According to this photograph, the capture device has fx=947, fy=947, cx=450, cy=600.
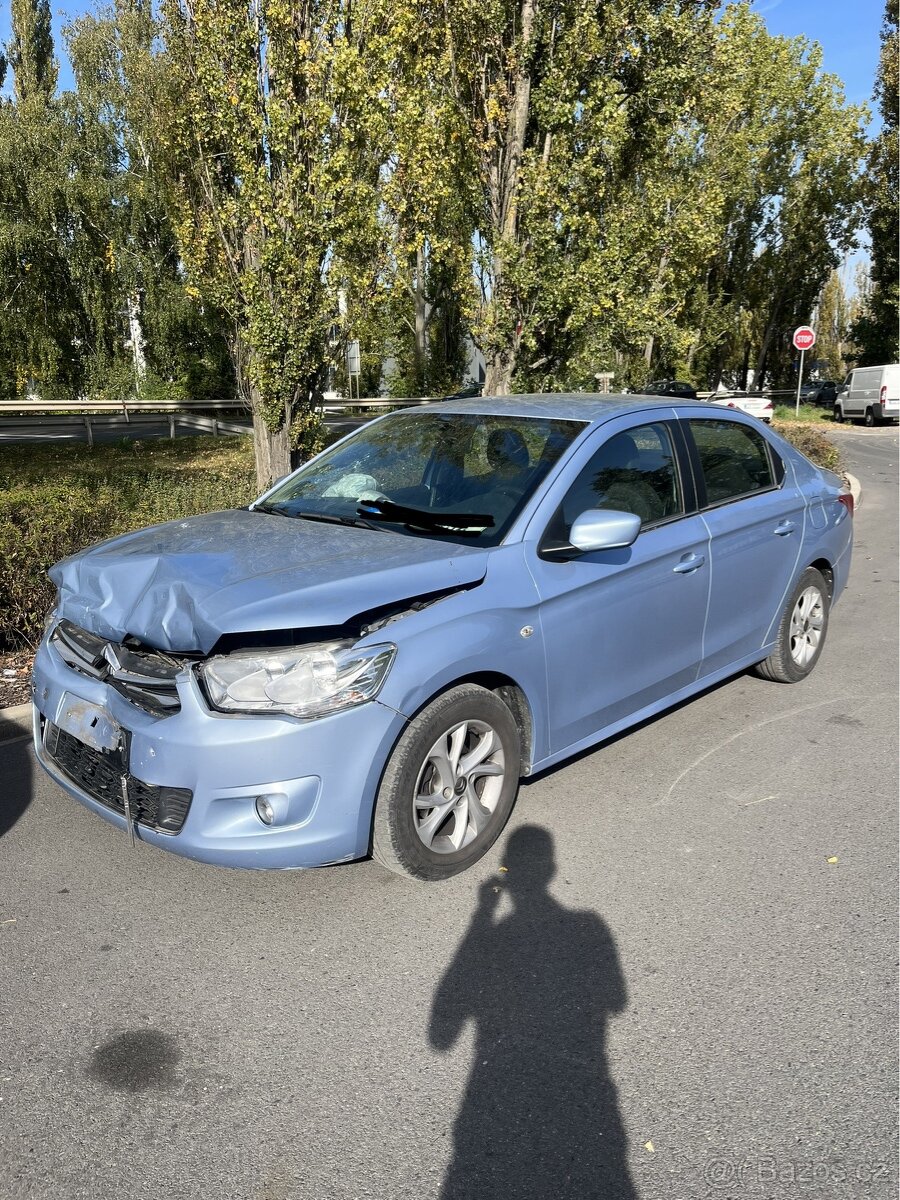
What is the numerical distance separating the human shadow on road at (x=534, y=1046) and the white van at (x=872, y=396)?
33.5 meters

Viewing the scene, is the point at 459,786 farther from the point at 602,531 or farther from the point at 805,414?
the point at 805,414

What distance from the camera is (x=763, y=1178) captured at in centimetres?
222

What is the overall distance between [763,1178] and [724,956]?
897mm

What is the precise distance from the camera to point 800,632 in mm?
5551

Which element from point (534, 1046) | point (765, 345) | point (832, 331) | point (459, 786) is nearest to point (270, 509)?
point (459, 786)

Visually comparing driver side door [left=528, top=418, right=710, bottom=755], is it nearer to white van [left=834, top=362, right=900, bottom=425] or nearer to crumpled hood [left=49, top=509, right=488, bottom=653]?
crumpled hood [left=49, top=509, right=488, bottom=653]

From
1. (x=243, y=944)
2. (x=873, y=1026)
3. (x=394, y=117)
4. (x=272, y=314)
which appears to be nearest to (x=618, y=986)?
(x=873, y=1026)

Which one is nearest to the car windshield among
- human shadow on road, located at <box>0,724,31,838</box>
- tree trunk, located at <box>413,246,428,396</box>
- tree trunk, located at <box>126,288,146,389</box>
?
human shadow on road, located at <box>0,724,31,838</box>

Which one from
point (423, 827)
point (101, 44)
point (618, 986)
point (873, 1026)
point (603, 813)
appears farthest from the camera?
point (101, 44)

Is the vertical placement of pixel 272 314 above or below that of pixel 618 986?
above

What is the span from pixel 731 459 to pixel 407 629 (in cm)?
251

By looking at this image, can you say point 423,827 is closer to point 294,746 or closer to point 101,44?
point 294,746

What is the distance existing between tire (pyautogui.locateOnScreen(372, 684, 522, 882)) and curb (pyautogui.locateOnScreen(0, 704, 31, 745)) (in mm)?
2549

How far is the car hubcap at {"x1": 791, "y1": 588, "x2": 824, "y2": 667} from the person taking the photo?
549 centimetres
